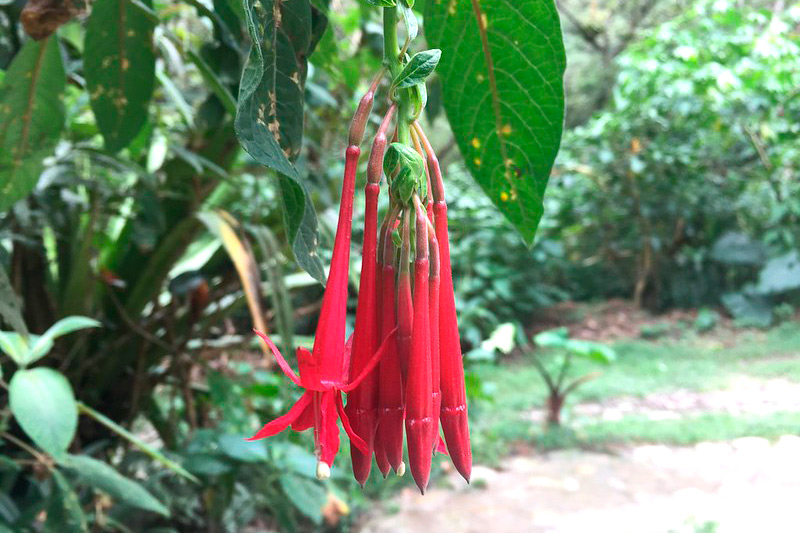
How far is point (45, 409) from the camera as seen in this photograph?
0.67m

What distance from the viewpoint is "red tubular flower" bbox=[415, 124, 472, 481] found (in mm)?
317

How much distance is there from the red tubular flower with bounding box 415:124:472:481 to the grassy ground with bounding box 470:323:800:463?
141 centimetres

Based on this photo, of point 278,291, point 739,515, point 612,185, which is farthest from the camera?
point 612,185

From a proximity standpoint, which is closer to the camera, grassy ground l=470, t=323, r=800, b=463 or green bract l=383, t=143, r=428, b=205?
green bract l=383, t=143, r=428, b=205

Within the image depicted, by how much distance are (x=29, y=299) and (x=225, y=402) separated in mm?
382

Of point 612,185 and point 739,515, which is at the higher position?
point 612,185

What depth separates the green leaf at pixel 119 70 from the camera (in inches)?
26.1

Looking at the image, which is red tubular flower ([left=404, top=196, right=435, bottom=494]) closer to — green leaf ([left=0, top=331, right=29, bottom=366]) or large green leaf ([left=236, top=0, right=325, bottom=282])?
large green leaf ([left=236, top=0, right=325, bottom=282])

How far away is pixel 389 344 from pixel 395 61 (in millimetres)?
122

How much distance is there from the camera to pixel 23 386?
27.7 inches

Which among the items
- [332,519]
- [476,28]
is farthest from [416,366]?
[332,519]

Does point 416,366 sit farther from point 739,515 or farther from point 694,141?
point 694,141

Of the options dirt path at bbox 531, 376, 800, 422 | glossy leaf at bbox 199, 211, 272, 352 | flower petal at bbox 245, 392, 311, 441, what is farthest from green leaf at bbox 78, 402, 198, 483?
dirt path at bbox 531, 376, 800, 422

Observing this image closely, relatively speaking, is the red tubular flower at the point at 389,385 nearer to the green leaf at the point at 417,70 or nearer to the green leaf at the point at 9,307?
the green leaf at the point at 417,70
